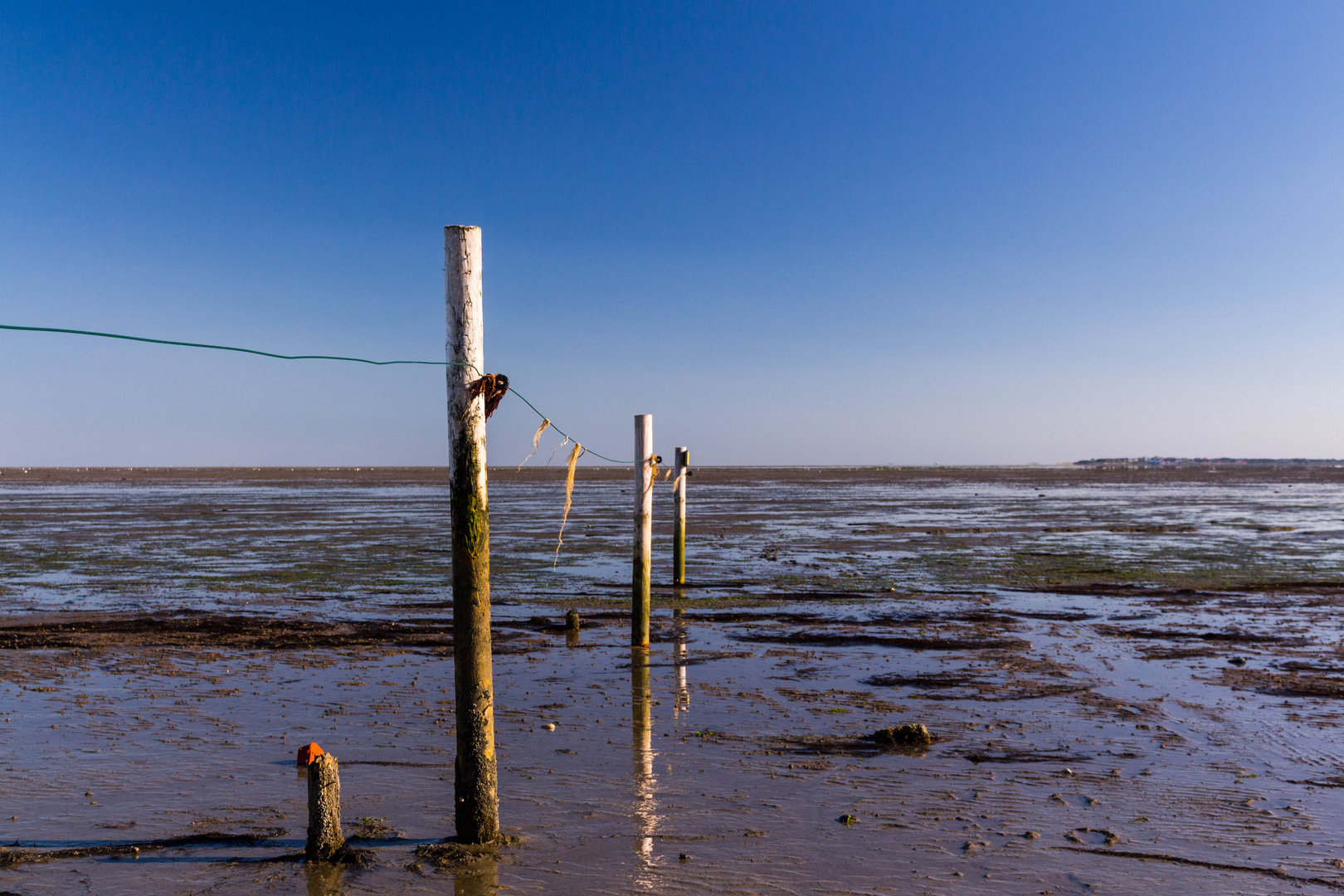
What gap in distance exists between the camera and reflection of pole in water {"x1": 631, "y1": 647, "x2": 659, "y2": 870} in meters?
6.43


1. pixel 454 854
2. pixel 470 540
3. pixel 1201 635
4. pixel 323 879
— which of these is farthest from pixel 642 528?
pixel 1201 635

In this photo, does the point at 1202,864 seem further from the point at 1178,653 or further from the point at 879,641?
the point at 879,641

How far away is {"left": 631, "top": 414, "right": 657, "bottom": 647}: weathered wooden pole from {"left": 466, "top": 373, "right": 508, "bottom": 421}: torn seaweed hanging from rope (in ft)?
21.8

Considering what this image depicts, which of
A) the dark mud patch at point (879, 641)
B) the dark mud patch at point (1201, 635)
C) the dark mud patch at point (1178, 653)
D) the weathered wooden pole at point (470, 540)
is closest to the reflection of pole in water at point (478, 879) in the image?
the weathered wooden pole at point (470, 540)

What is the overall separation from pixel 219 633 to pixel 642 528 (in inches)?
258

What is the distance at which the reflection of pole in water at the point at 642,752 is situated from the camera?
6.43 metres

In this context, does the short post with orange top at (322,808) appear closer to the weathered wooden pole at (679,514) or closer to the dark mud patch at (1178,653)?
the dark mud patch at (1178,653)

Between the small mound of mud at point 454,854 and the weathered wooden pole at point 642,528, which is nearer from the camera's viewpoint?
the small mound of mud at point 454,854

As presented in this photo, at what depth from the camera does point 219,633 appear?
44.4 feet

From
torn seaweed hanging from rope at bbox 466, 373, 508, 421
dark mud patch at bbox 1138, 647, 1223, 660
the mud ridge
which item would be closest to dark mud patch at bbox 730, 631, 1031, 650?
dark mud patch at bbox 1138, 647, 1223, 660

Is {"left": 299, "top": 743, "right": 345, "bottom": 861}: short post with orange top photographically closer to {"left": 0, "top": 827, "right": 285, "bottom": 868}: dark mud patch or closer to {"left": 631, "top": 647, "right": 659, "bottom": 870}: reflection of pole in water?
{"left": 0, "top": 827, "right": 285, "bottom": 868}: dark mud patch

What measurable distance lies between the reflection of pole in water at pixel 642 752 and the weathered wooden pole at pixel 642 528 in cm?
60

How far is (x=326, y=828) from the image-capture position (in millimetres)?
5949

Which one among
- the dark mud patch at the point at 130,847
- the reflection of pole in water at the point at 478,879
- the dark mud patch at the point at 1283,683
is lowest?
the reflection of pole in water at the point at 478,879
